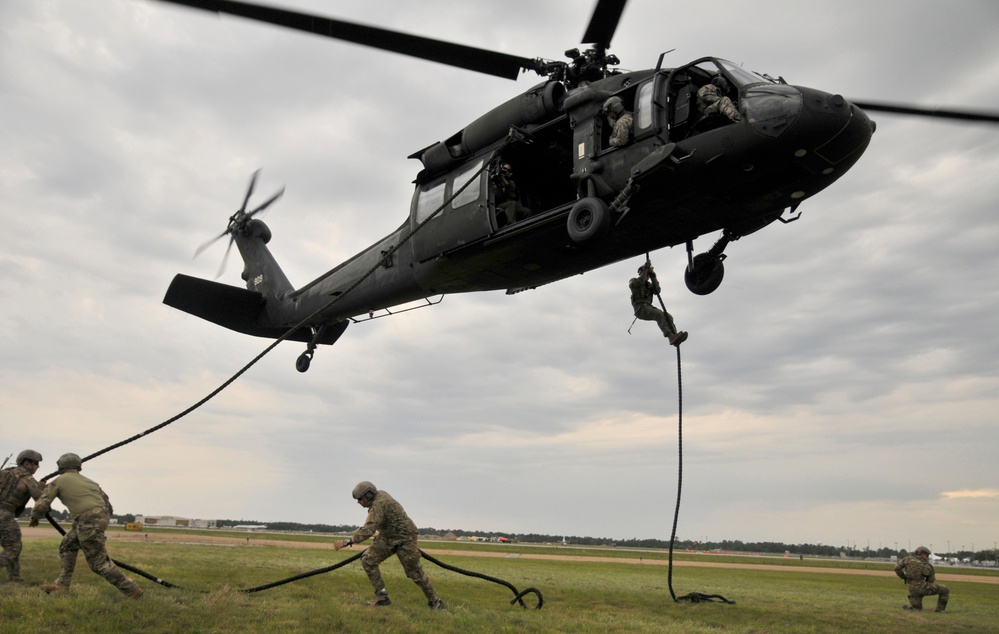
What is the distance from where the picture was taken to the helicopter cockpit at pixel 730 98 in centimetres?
932

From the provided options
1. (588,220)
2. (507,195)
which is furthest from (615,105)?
(507,195)

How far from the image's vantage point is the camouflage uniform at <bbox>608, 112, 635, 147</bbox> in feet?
34.8

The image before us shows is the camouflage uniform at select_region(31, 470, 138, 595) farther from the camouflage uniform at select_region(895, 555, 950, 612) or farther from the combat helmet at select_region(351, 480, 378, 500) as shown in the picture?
the camouflage uniform at select_region(895, 555, 950, 612)

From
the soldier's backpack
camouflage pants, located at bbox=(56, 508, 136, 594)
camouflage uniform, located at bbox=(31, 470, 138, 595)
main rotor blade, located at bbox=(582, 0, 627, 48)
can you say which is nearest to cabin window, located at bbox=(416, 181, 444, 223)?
main rotor blade, located at bbox=(582, 0, 627, 48)

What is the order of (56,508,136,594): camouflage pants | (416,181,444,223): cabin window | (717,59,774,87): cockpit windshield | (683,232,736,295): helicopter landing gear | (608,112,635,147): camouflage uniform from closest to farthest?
(56,508,136,594): camouflage pants
(717,59,774,87): cockpit windshield
(608,112,635,147): camouflage uniform
(683,232,736,295): helicopter landing gear
(416,181,444,223): cabin window

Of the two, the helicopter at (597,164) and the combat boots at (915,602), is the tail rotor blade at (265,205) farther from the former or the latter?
the combat boots at (915,602)

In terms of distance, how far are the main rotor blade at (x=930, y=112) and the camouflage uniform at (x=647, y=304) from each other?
403 cm

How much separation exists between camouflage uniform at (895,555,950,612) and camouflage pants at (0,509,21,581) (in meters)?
14.9

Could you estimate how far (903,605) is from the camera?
49.0 feet

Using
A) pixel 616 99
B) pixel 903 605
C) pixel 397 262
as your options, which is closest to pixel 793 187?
pixel 616 99

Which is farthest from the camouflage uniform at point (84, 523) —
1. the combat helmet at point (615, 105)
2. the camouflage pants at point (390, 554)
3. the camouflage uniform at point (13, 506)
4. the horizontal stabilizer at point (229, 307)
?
the combat helmet at point (615, 105)

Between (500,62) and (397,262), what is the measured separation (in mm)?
4602

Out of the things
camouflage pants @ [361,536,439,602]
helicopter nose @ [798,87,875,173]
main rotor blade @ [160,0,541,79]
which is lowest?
camouflage pants @ [361,536,439,602]

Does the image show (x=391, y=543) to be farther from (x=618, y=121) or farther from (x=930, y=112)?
(x=930, y=112)
